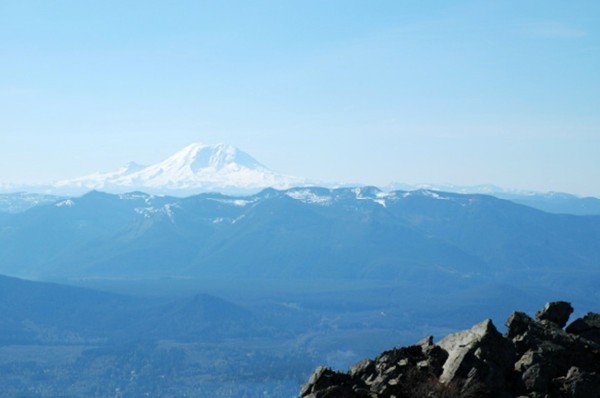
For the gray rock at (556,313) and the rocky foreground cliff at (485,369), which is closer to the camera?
the rocky foreground cliff at (485,369)

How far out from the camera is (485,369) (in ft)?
134

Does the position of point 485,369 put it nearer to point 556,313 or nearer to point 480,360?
point 480,360

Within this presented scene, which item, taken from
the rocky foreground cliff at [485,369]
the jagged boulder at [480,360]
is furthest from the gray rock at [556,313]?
the jagged boulder at [480,360]

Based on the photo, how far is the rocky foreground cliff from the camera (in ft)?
132

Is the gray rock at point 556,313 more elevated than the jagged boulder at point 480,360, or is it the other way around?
the gray rock at point 556,313

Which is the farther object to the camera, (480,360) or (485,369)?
(480,360)

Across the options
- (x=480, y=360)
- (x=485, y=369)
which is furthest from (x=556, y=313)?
(x=485, y=369)

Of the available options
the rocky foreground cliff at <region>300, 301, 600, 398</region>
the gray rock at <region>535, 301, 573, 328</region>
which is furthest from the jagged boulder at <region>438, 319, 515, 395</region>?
the gray rock at <region>535, 301, 573, 328</region>

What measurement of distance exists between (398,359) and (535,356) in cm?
775

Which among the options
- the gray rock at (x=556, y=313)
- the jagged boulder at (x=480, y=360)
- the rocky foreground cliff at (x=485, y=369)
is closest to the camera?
the jagged boulder at (x=480, y=360)

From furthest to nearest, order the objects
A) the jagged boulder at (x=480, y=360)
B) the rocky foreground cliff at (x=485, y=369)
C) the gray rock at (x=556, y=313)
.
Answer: the gray rock at (x=556, y=313) → the rocky foreground cliff at (x=485, y=369) → the jagged boulder at (x=480, y=360)

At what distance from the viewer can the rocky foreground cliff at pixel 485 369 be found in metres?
40.3

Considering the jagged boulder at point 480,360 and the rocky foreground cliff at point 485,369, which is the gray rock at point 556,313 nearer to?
the rocky foreground cliff at point 485,369

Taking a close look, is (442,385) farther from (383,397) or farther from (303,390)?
(303,390)
